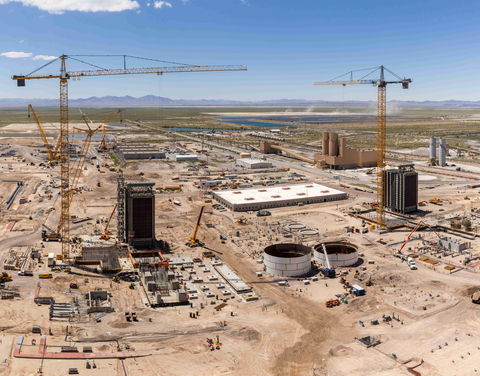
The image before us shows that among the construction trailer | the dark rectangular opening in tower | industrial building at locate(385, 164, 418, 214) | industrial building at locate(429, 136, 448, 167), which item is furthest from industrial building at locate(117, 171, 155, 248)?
industrial building at locate(429, 136, 448, 167)

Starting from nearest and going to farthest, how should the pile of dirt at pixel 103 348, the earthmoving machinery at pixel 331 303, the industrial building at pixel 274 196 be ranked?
the pile of dirt at pixel 103 348 → the earthmoving machinery at pixel 331 303 → the industrial building at pixel 274 196

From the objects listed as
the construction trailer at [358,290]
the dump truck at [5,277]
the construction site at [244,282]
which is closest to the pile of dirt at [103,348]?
the construction site at [244,282]

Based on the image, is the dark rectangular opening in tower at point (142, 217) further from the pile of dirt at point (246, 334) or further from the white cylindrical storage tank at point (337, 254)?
the pile of dirt at point (246, 334)

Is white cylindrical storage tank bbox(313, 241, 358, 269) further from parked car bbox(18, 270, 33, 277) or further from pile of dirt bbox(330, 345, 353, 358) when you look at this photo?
parked car bbox(18, 270, 33, 277)

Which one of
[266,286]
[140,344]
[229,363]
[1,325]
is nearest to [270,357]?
[229,363]

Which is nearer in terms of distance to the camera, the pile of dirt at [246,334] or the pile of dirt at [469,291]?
the pile of dirt at [246,334]

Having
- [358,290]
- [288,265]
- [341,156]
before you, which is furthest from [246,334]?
[341,156]

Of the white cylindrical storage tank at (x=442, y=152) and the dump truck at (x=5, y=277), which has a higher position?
the white cylindrical storage tank at (x=442, y=152)
